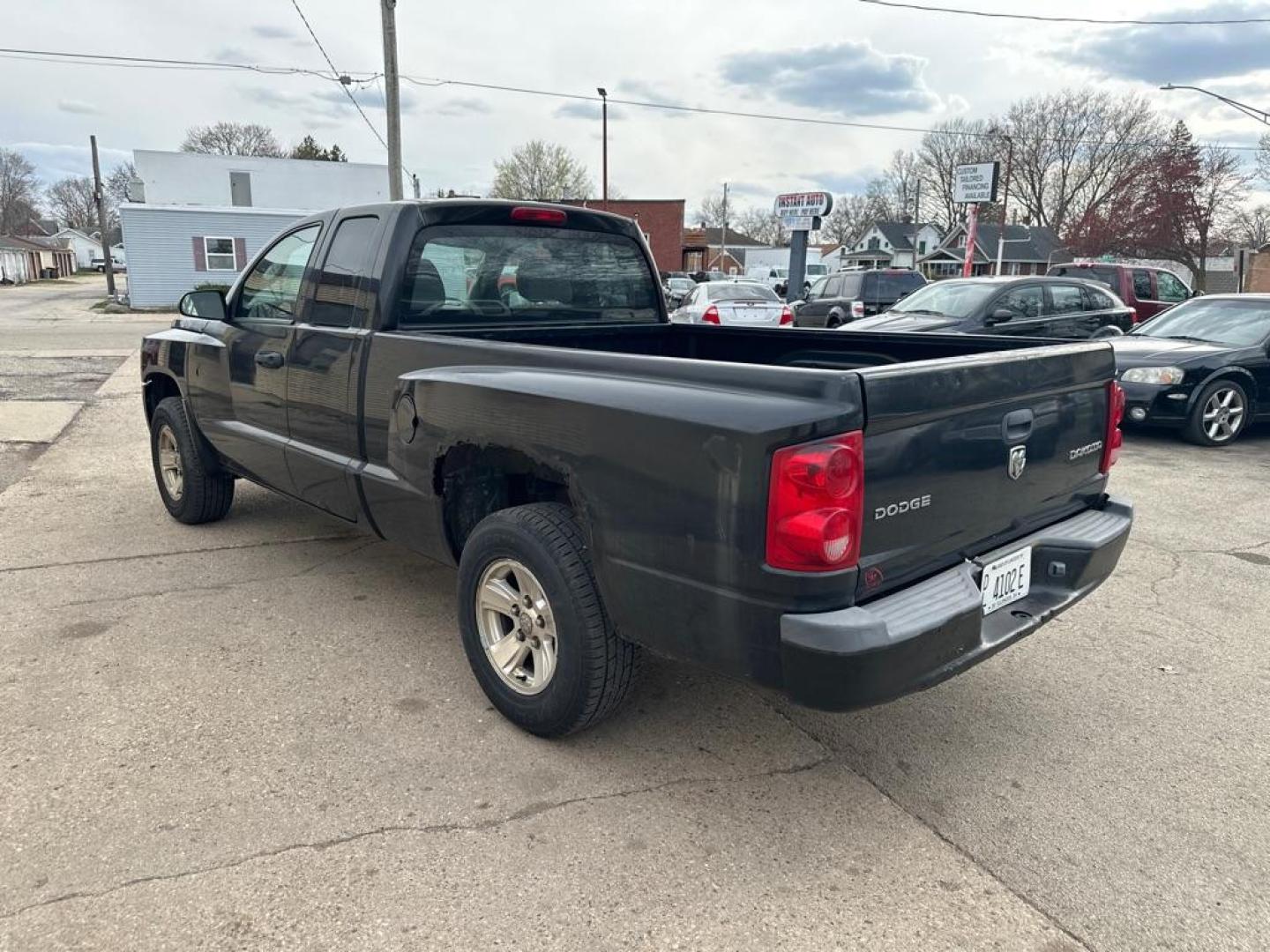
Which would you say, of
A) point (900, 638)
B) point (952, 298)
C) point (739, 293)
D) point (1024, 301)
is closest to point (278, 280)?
point (900, 638)

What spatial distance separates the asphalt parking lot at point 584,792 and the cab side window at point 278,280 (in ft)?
4.61

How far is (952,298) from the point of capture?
11.1 metres

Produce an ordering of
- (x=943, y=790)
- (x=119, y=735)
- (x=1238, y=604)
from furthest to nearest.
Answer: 1. (x=1238, y=604)
2. (x=119, y=735)
3. (x=943, y=790)

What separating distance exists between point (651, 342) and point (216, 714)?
2658 mm

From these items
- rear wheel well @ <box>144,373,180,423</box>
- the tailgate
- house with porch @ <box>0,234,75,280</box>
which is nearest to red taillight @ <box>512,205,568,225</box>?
the tailgate

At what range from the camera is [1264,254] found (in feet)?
Answer: 127

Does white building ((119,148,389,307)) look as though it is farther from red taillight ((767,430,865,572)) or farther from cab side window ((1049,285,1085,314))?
red taillight ((767,430,865,572))

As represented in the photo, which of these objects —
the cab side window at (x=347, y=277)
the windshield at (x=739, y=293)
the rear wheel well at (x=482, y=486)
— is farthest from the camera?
the windshield at (x=739, y=293)

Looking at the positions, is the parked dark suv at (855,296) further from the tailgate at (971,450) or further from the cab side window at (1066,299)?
the tailgate at (971,450)

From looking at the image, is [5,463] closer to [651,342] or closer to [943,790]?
[651,342]

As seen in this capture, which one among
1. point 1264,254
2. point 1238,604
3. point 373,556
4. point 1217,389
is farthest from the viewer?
point 1264,254

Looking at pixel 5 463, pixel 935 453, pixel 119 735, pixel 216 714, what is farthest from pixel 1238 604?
pixel 5 463

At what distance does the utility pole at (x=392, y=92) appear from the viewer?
636 inches

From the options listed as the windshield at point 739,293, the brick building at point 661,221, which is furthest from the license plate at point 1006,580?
the brick building at point 661,221
